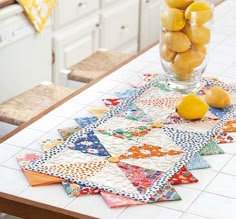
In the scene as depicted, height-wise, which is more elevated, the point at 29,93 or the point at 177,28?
the point at 177,28

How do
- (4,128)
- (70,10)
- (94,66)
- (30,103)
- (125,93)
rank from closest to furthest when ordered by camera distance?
1. (125,93)
2. (4,128)
3. (30,103)
4. (94,66)
5. (70,10)

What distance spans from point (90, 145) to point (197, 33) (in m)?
0.52

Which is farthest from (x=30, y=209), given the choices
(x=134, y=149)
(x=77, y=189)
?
(x=134, y=149)

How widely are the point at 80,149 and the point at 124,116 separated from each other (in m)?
0.28

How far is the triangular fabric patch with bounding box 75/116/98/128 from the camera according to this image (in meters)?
2.06

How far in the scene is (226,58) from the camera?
8.75ft

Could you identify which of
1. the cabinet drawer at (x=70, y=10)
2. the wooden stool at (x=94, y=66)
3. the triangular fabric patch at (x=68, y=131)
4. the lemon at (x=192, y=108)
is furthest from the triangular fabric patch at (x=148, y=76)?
the cabinet drawer at (x=70, y=10)

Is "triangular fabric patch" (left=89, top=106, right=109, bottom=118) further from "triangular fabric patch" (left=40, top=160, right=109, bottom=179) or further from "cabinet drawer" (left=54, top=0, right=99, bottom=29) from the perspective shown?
"cabinet drawer" (left=54, top=0, right=99, bottom=29)

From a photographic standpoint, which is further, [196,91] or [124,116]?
[196,91]

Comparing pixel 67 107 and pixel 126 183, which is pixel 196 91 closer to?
pixel 67 107

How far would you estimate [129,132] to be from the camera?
201 centimetres

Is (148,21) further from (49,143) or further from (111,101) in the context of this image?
(49,143)

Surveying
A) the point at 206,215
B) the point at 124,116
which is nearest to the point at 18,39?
the point at 124,116

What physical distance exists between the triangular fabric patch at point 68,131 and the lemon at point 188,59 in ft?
1.32
